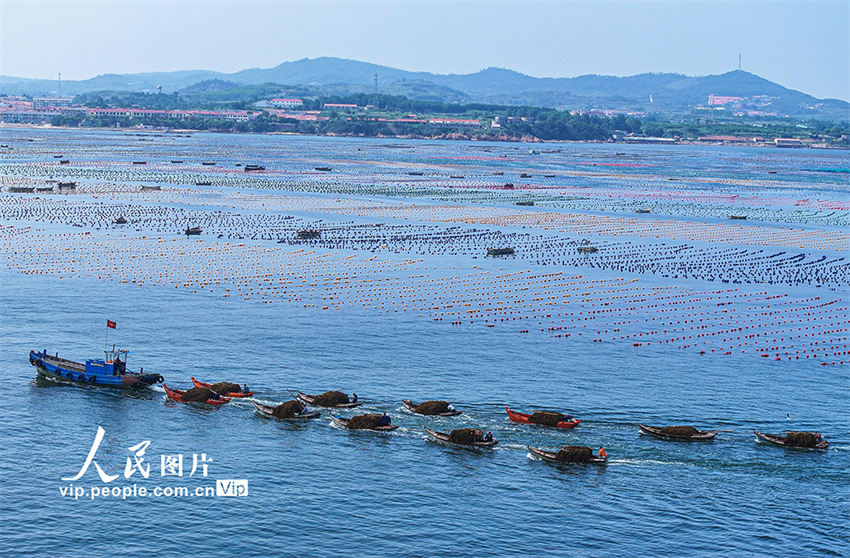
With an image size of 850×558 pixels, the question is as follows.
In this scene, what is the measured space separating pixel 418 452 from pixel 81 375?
26377 mm

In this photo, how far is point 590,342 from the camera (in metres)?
97.2

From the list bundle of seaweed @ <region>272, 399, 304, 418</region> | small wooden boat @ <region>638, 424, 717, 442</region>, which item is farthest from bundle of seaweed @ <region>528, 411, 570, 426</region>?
bundle of seaweed @ <region>272, 399, 304, 418</region>

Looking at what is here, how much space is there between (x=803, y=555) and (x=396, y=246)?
3932 inches

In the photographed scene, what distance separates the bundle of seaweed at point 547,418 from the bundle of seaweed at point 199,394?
21180 mm

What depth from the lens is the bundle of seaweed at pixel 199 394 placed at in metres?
74.2

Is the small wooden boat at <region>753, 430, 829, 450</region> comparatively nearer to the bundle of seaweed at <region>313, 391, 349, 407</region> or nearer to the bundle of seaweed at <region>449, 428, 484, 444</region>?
the bundle of seaweed at <region>449, 428, 484, 444</region>

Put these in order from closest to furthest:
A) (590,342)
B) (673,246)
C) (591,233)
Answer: (590,342) → (673,246) → (591,233)

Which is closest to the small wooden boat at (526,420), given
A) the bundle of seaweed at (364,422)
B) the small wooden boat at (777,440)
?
the bundle of seaweed at (364,422)

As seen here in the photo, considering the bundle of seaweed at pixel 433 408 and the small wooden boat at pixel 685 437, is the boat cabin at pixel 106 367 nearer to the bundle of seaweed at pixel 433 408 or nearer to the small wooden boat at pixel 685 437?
the bundle of seaweed at pixel 433 408

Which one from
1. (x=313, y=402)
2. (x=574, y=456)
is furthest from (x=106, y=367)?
(x=574, y=456)

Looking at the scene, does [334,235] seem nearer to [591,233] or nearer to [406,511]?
[591,233]

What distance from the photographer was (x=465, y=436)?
2685 inches

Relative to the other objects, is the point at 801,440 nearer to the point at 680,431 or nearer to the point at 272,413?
the point at 680,431

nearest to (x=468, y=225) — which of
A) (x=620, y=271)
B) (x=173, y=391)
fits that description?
(x=620, y=271)
